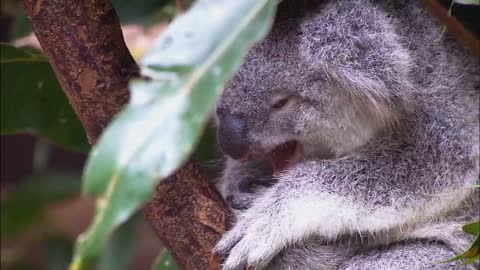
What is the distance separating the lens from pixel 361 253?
212 cm

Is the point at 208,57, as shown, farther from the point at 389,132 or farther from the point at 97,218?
the point at 389,132

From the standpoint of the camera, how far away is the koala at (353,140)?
77.8 inches

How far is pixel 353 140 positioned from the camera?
2133 millimetres

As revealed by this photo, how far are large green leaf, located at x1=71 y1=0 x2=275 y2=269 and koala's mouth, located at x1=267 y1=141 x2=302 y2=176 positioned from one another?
0.89m

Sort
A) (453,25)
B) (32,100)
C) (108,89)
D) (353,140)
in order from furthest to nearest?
(32,100)
(353,140)
(453,25)
(108,89)

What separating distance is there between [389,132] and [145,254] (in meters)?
3.50

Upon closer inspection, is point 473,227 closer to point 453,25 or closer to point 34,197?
point 453,25

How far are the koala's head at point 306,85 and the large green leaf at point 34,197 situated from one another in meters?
1.83

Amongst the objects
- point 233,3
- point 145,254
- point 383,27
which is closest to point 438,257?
point 383,27

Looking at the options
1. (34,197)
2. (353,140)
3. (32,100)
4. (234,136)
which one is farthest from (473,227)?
(34,197)

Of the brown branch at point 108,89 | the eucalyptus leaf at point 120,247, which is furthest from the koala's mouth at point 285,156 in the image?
the eucalyptus leaf at point 120,247

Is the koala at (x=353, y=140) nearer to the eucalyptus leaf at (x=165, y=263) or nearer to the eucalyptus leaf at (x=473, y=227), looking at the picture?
the eucalyptus leaf at (x=473, y=227)

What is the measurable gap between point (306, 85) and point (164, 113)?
0.91 metres

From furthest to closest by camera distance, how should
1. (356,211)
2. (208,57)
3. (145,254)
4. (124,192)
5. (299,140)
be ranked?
(145,254) < (299,140) < (356,211) < (208,57) < (124,192)
